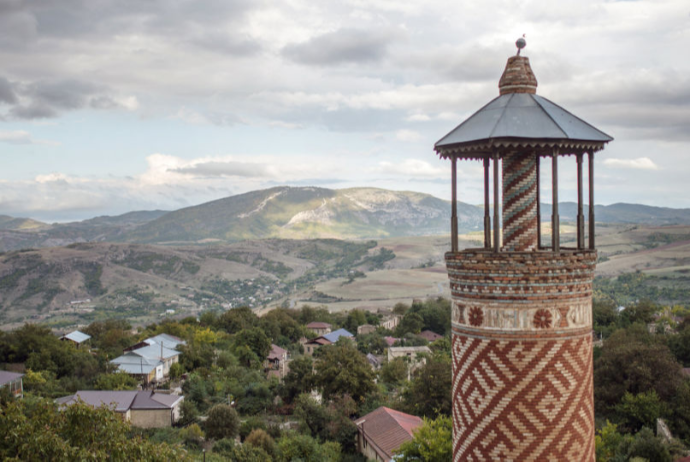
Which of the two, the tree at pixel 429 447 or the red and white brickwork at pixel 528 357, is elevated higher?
the red and white brickwork at pixel 528 357

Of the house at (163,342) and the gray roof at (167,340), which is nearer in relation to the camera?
the house at (163,342)

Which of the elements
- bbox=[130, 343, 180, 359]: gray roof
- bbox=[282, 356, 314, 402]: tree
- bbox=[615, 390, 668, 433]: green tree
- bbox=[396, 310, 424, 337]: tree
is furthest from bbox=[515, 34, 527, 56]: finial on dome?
bbox=[396, 310, 424, 337]: tree

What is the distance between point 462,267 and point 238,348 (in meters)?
66.4

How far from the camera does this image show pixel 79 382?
55.2m

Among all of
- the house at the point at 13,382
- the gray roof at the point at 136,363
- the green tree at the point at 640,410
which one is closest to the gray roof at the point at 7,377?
the house at the point at 13,382

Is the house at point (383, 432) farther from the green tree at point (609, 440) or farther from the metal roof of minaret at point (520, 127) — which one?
the metal roof of minaret at point (520, 127)

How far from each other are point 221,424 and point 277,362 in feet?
99.6

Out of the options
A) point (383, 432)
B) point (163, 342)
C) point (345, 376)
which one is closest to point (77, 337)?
point (163, 342)

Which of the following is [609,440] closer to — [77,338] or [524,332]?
[524,332]

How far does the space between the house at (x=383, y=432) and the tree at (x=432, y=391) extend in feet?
8.36

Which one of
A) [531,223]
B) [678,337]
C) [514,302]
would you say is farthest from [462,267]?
[678,337]

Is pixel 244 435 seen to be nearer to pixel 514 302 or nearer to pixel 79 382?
pixel 79 382

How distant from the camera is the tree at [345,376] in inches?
2020

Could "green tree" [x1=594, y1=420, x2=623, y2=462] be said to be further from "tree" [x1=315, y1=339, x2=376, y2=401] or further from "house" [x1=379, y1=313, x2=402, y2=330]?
"house" [x1=379, y1=313, x2=402, y2=330]
